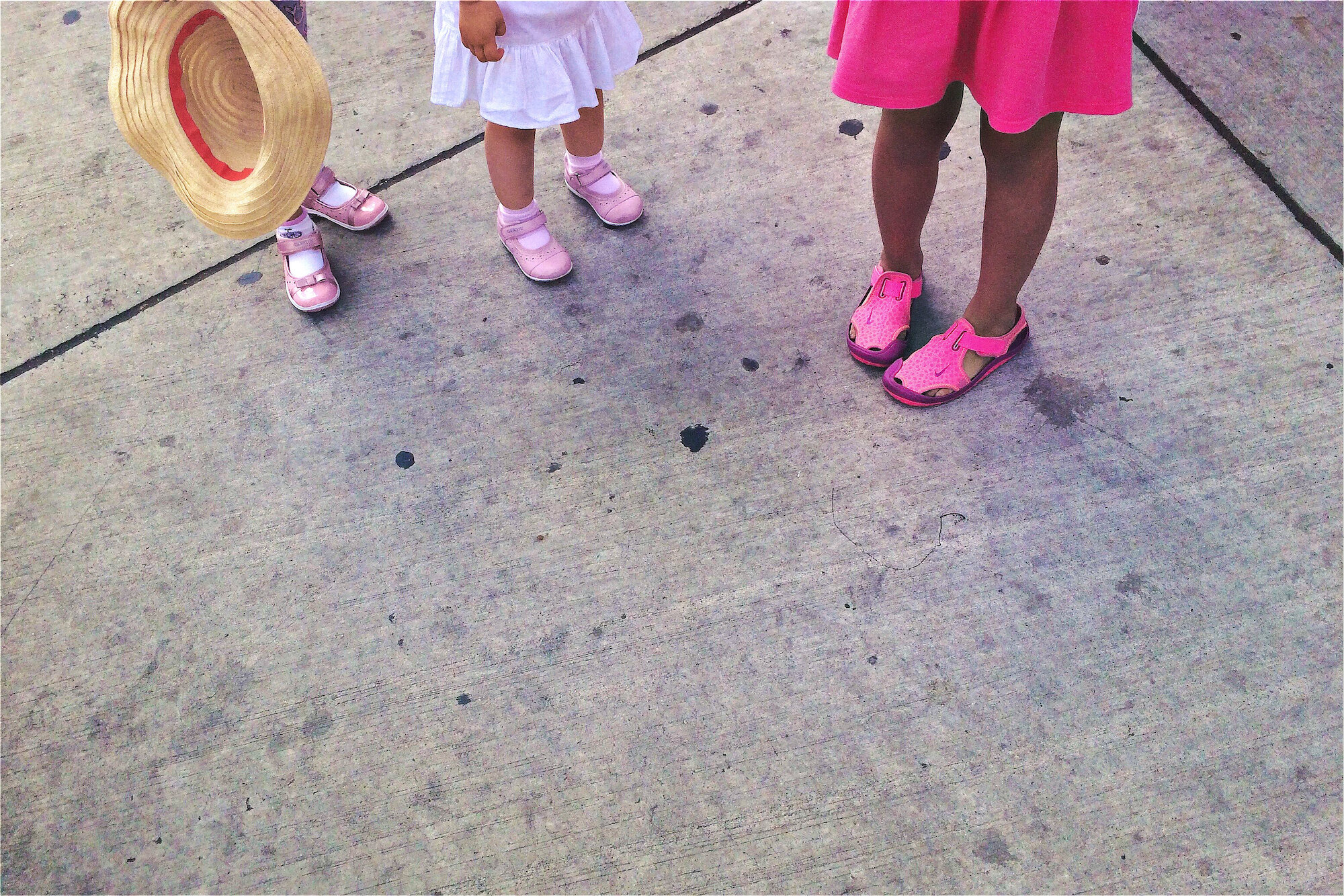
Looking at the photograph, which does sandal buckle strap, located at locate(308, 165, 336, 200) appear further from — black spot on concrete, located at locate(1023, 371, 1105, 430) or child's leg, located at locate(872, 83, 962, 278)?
black spot on concrete, located at locate(1023, 371, 1105, 430)

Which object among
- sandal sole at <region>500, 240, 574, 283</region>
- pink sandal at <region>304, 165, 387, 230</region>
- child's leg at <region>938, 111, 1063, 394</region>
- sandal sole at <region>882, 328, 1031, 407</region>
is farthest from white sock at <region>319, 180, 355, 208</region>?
child's leg at <region>938, 111, 1063, 394</region>

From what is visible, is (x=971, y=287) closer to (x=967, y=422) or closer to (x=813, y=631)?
(x=967, y=422)

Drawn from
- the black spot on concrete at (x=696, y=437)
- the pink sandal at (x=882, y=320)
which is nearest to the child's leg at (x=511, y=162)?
the black spot on concrete at (x=696, y=437)

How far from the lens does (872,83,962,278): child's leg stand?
1619mm

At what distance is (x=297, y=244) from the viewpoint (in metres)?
2.05

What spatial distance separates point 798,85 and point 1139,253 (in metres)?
0.97

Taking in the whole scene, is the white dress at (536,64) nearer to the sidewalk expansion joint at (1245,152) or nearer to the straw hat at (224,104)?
the straw hat at (224,104)

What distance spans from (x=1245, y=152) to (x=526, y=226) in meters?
1.72

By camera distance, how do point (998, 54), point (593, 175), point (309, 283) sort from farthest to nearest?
1. point (593, 175)
2. point (309, 283)
3. point (998, 54)

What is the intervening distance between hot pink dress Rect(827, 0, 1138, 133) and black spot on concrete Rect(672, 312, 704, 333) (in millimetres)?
662

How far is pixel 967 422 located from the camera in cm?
183

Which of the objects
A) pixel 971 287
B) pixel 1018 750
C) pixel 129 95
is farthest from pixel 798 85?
pixel 1018 750

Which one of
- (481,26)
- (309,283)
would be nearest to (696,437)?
(481,26)

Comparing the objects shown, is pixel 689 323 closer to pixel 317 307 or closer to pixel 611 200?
pixel 611 200
